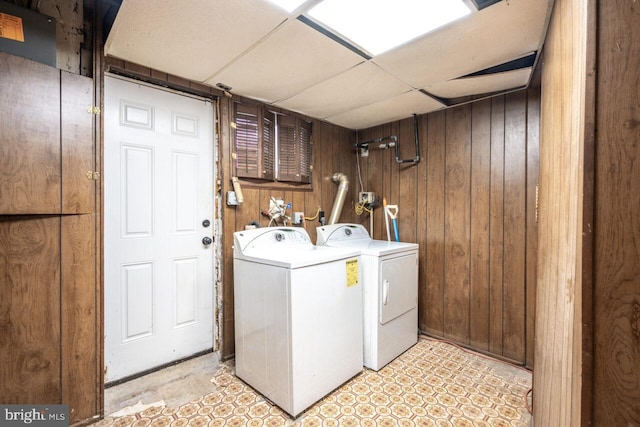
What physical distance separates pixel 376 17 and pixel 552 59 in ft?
2.59

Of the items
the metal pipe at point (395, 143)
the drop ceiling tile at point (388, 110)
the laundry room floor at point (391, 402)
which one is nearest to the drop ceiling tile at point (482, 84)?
the drop ceiling tile at point (388, 110)

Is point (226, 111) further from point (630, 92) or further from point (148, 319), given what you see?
point (630, 92)

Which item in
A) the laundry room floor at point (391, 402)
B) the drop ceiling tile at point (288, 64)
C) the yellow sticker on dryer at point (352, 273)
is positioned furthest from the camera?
the yellow sticker on dryer at point (352, 273)

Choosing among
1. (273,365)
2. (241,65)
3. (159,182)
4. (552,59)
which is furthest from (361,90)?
(273,365)

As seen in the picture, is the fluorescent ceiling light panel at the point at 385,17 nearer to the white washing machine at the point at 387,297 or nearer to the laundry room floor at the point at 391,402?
the white washing machine at the point at 387,297

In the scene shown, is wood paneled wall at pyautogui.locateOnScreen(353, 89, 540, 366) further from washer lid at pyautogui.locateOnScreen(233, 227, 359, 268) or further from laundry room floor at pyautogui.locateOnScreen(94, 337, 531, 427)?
washer lid at pyautogui.locateOnScreen(233, 227, 359, 268)

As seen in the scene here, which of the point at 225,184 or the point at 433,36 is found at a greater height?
the point at 433,36

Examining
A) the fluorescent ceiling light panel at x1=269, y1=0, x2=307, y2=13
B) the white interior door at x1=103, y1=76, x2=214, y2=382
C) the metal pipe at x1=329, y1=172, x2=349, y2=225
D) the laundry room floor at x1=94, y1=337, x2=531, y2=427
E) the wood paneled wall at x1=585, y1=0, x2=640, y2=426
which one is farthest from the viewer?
the metal pipe at x1=329, y1=172, x2=349, y2=225

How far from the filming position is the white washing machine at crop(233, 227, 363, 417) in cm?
169

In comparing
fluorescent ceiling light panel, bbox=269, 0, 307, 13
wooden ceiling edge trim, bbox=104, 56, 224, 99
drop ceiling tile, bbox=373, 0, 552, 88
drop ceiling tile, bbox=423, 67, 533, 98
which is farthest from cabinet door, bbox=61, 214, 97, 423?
drop ceiling tile, bbox=423, 67, 533, 98

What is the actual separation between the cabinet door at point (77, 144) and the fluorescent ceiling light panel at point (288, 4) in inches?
43.2

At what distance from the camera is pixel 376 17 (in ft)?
4.55

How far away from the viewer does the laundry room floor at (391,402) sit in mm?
1650

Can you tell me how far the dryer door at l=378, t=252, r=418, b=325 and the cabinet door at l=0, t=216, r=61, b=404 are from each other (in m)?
1.97
